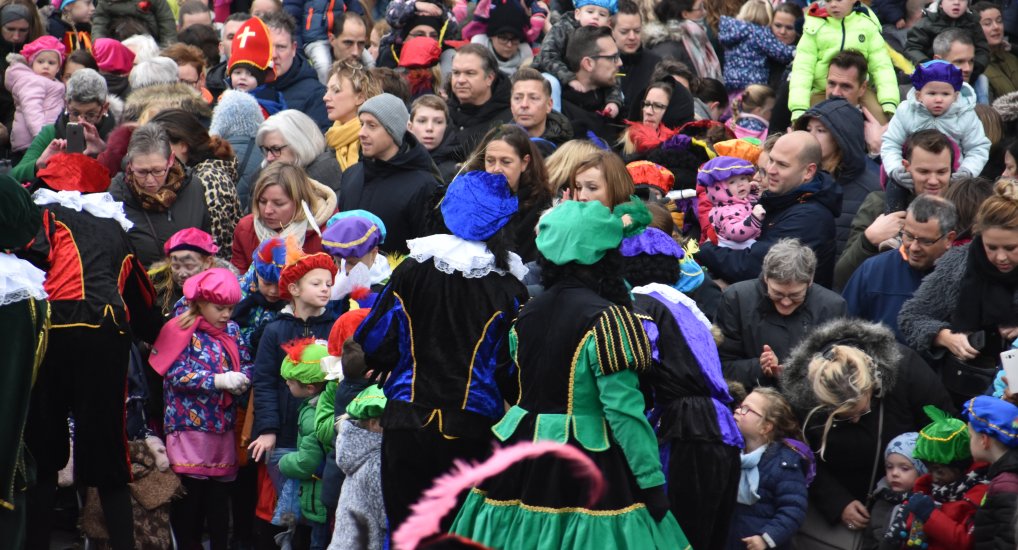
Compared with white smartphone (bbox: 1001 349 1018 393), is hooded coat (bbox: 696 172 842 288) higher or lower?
lower

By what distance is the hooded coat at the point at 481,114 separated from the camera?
31.2 feet

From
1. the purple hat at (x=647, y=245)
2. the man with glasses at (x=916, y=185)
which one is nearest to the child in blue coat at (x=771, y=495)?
the purple hat at (x=647, y=245)

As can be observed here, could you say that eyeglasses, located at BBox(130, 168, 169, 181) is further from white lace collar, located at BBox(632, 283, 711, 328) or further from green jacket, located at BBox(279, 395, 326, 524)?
white lace collar, located at BBox(632, 283, 711, 328)

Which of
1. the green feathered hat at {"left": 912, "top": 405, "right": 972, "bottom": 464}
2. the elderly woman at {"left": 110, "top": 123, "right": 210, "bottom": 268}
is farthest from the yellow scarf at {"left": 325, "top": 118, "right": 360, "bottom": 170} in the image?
the green feathered hat at {"left": 912, "top": 405, "right": 972, "bottom": 464}

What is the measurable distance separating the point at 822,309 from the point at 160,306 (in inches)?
139

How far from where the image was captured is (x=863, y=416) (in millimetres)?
6699

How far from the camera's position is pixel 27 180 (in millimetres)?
9500

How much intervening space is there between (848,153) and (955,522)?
3430mm

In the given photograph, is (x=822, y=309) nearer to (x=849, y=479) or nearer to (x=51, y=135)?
(x=849, y=479)

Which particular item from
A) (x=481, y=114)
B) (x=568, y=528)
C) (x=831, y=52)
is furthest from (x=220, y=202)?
(x=831, y=52)

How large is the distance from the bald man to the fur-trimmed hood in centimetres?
107

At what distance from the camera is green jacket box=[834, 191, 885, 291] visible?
8016mm

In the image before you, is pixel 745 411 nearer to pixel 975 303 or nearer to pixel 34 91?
pixel 975 303

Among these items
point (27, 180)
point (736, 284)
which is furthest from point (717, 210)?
point (27, 180)
